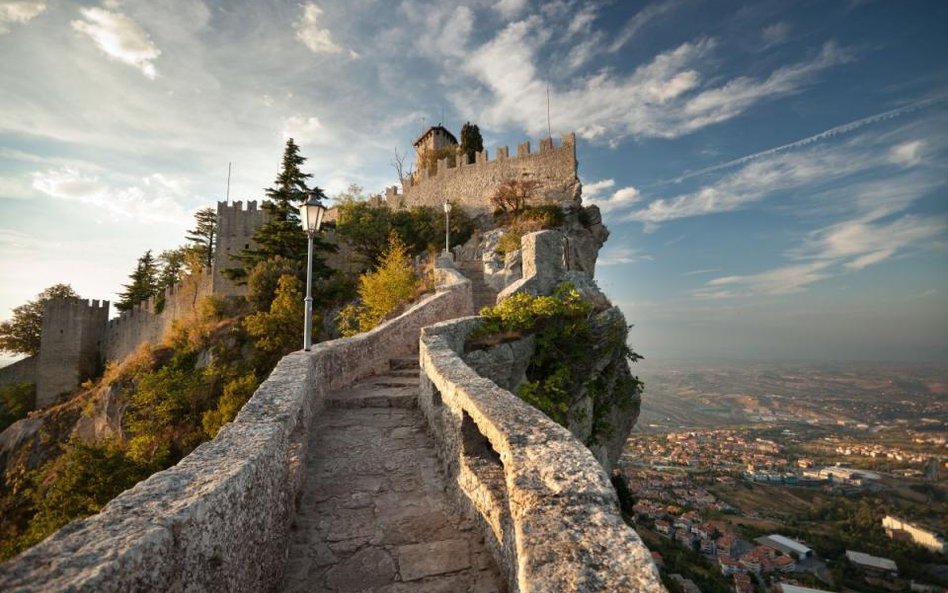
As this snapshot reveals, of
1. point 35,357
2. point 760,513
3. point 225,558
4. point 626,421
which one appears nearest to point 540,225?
point 626,421

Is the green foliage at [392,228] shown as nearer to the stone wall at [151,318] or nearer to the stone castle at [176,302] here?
the stone castle at [176,302]

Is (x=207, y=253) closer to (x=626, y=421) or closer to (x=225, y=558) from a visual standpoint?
(x=626, y=421)

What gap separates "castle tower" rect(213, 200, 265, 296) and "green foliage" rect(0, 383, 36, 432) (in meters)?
17.4

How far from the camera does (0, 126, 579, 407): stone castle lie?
2642 cm

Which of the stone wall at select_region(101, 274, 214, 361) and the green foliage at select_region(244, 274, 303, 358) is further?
the stone wall at select_region(101, 274, 214, 361)

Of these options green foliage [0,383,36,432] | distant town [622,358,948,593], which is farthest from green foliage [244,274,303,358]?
green foliage [0,383,36,432]

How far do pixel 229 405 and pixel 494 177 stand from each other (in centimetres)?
2450

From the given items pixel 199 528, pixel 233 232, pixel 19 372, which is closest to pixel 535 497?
pixel 199 528

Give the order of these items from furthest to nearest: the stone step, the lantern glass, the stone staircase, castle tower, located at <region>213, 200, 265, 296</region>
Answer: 1. castle tower, located at <region>213, 200, 265, 296</region>
2. the stone staircase
3. the stone step
4. the lantern glass

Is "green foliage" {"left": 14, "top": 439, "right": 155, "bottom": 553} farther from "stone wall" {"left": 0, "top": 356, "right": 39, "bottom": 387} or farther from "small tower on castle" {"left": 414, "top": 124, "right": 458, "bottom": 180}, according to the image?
"small tower on castle" {"left": 414, "top": 124, "right": 458, "bottom": 180}

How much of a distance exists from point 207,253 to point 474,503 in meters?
40.7

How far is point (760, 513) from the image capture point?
30.3 metres

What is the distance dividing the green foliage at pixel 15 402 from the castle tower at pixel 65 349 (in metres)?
0.73

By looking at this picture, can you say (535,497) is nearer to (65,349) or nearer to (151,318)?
(151,318)
